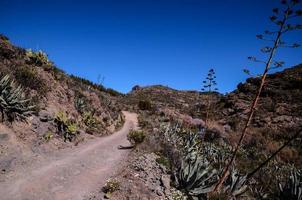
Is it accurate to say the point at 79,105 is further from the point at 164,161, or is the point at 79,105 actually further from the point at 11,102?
the point at 164,161

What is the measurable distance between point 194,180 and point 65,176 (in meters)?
3.74

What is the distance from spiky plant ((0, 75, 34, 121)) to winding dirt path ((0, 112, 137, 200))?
2.02m

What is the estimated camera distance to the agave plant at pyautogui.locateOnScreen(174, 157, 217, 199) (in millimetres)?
7577

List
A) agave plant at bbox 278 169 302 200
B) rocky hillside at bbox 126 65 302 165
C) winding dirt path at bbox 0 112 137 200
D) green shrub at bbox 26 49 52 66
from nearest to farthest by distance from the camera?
winding dirt path at bbox 0 112 137 200 < agave plant at bbox 278 169 302 200 < green shrub at bbox 26 49 52 66 < rocky hillside at bbox 126 65 302 165

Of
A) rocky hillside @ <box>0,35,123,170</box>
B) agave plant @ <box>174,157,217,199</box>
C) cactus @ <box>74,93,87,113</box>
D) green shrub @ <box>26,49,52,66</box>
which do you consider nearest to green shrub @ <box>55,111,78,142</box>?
rocky hillside @ <box>0,35,123,170</box>

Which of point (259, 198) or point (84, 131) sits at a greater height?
point (84, 131)

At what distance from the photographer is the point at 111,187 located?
6723mm

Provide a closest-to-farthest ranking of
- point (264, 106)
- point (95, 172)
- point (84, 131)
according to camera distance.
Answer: point (95, 172) → point (84, 131) → point (264, 106)

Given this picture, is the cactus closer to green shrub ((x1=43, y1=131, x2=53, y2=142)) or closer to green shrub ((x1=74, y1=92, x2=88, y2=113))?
green shrub ((x1=74, y1=92, x2=88, y2=113))

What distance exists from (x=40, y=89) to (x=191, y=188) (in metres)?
8.17

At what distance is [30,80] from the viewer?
38.4 feet

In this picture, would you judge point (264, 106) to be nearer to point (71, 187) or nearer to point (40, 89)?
point (40, 89)

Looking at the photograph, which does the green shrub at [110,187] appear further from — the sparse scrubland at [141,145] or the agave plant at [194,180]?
the agave plant at [194,180]

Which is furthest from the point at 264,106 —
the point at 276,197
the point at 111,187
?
the point at 111,187
